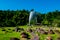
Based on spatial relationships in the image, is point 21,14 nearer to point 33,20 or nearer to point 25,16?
point 25,16

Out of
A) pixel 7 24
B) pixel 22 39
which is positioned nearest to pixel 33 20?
pixel 7 24

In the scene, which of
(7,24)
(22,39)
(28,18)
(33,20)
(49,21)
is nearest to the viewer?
(22,39)

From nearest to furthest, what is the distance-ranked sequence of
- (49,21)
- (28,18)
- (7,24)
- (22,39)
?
(22,39) < (7,24) < (49,21) < (28,18)

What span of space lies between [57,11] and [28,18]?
13.4 metres

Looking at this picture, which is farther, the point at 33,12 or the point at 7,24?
the point at 33,12

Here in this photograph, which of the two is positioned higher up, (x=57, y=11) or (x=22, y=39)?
(x=57, y=11)

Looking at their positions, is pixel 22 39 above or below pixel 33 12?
below

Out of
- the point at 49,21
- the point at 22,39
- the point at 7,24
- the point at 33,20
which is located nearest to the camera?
the point at 22,39

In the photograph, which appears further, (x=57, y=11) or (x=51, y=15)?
(x=57, y=11)

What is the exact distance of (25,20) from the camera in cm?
8256

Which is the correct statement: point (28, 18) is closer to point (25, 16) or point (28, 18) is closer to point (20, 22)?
point (25, 16)

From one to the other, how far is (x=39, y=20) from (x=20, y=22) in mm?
8738

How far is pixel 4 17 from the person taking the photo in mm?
81938

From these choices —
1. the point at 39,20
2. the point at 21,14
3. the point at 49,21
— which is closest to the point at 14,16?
the point at 21,14
